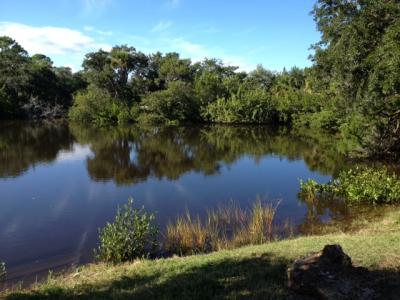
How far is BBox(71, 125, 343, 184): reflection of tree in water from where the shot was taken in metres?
25.5

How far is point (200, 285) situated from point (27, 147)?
31328mm

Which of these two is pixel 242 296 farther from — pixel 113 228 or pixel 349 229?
pixel 349 229

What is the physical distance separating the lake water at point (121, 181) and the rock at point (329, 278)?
7.21 meters

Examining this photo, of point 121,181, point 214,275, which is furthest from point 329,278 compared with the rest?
point 121,181

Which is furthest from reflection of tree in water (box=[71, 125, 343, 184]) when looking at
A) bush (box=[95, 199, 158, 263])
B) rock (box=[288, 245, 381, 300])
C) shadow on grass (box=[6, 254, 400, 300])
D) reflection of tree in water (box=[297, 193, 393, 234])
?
rock (box=[288, 245, 381, 300])

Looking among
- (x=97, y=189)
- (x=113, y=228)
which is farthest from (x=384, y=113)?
(x=113, y=228)

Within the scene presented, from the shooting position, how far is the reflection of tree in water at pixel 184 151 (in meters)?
25.5

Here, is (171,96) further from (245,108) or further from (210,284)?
(210,284)

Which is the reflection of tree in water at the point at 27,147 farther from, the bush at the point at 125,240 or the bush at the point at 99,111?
the bush at the point at 125,240

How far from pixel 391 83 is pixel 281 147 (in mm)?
23301

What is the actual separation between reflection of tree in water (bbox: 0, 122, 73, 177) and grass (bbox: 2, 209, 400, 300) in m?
17.8

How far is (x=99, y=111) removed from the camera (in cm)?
6275

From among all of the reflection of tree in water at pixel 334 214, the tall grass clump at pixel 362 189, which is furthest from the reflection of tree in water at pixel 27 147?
the reflection of tree in water at pixel 334 214

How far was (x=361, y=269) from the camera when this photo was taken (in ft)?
19.5
